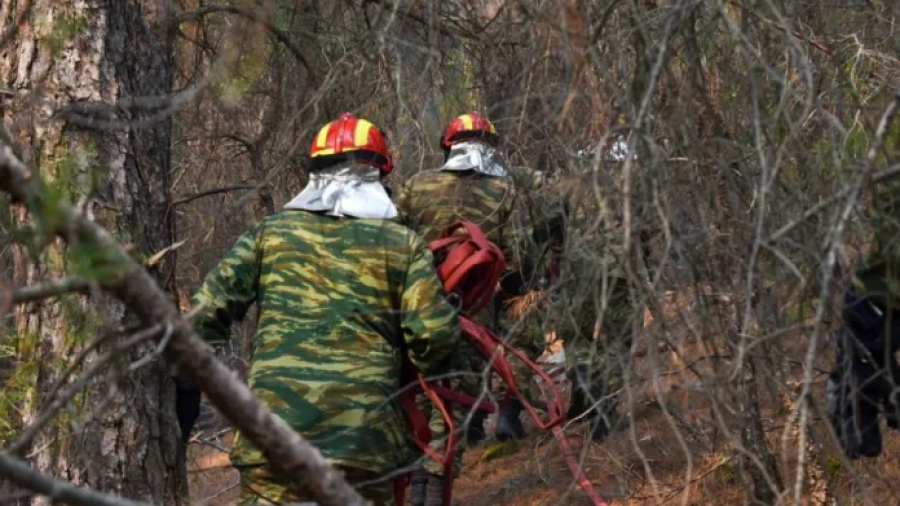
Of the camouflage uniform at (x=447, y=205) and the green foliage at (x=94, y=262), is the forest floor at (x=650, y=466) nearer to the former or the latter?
the camouflage uniform at (x=447, y=205)

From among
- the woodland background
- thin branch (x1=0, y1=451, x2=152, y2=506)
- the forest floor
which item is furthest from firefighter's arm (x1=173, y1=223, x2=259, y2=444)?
thin branch (x1=0, y1=451, x2=152, y2=506)

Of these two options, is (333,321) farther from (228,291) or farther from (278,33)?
(278,33)

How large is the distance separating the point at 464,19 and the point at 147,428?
1933mm

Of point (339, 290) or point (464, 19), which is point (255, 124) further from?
point (339, 290)

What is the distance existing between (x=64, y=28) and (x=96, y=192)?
20.5 inches

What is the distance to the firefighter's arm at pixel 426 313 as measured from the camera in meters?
4.63

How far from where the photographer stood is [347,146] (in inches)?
191

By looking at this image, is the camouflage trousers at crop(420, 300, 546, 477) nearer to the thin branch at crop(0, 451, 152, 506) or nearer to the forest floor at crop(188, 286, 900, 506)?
the forest floor at crop(188, 286, 900, 506)

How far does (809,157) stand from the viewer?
11.0ft

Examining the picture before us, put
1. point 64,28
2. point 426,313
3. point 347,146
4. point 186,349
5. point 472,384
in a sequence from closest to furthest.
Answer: point 186,349, point 64,28, point 426,313, point 347,146, point 472,384

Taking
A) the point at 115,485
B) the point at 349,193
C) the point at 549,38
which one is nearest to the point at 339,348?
the point at 349,193

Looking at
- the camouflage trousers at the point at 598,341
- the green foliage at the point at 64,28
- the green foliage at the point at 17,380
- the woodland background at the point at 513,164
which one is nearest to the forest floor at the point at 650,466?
the woodland background at the point at 513,164

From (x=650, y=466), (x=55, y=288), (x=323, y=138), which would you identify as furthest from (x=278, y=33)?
(x=55, y=288)

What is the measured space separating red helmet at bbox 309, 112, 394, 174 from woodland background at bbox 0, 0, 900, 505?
0.14 meters
